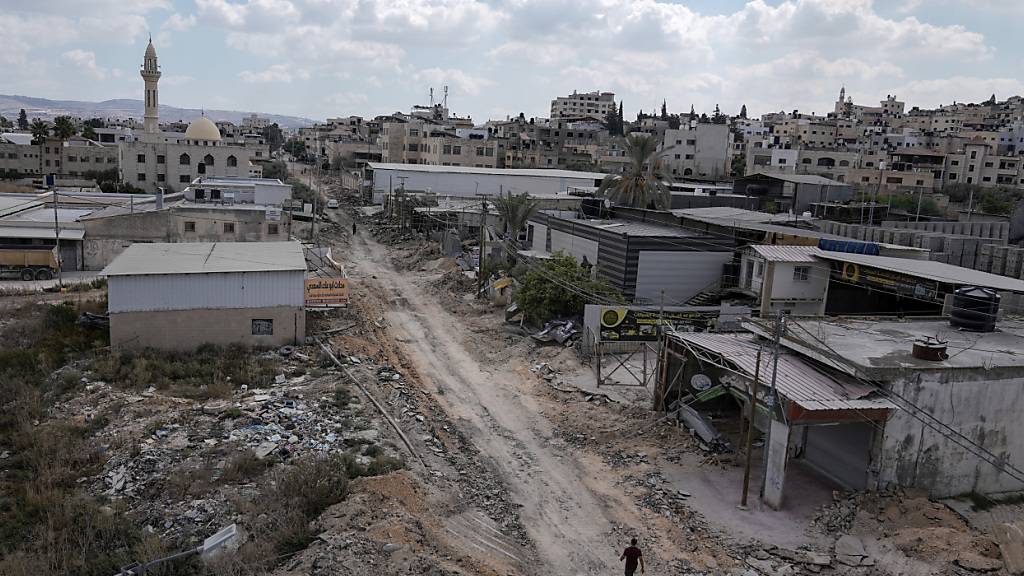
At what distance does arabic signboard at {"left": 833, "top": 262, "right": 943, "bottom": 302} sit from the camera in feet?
70.2

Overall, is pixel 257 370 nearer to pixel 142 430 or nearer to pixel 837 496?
pixel 142 430

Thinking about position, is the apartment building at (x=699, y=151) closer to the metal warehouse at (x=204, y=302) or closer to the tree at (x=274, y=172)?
the tree at (x=274, y=172)

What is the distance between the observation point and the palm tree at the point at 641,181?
1651 inches

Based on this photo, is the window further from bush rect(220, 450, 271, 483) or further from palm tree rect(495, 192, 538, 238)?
palm tree rect(495, 192, 538, 238)

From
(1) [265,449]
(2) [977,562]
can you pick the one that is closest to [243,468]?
(1) [265,449]

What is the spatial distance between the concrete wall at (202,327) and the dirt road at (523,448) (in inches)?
155

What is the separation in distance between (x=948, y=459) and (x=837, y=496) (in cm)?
224

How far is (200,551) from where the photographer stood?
1251cm

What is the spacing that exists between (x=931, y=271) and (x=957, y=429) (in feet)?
29.5

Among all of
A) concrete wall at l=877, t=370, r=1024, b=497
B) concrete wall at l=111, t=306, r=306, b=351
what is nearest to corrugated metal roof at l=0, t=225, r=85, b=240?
concrete wall at l=111, t=306, r=306, b=351

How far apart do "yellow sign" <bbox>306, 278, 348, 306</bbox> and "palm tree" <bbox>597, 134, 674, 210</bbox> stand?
65.4 feet

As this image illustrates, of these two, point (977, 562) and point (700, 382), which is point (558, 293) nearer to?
point (700, 382)

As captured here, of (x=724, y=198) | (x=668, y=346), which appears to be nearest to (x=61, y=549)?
(x=668, y=346)

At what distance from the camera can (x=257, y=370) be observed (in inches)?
842
